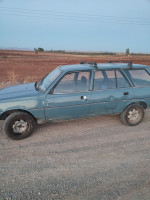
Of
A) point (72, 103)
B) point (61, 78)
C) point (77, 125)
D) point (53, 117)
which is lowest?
point (77, 125)

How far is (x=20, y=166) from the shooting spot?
3.01 metres

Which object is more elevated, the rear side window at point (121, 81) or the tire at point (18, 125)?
the rear side window at point (121, 81)

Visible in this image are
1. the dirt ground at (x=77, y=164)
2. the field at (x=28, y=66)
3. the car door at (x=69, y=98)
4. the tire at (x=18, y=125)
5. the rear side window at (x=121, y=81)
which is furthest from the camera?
the field at (x=28, y=66)

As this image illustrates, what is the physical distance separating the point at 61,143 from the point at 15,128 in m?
1.11

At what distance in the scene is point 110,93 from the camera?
422 centimetres

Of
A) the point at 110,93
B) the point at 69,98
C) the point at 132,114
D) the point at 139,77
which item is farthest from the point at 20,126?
the point at 139,77

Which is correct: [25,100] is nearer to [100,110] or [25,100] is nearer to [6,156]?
[6,156]

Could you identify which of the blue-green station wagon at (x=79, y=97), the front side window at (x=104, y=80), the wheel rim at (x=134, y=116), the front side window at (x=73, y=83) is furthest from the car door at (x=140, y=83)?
the front side window at (x=73, y=83)

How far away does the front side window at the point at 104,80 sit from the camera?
166 inches

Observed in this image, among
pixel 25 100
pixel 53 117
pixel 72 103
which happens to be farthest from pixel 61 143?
pixel 25 100

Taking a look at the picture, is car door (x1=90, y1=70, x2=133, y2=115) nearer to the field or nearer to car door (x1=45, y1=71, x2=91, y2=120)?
car door (x1=45, y1=71, x2=91, y2=120)

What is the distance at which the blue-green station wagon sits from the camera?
376 cm

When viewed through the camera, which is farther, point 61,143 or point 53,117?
point 53,117

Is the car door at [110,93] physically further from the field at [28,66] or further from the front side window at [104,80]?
the field at [28,66]
